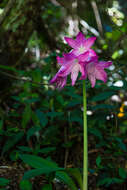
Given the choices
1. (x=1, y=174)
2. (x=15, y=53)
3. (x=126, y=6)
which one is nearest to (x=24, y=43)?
(x=15, y=53)

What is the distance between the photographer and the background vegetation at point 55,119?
1.18 metres

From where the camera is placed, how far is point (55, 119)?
1.93 meters

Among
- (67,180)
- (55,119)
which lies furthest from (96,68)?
(55,119)

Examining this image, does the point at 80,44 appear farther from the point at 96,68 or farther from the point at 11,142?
the point at 11,142

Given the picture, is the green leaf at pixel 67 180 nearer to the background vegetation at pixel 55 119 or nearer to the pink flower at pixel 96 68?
the background vegetation at pixel 55 119

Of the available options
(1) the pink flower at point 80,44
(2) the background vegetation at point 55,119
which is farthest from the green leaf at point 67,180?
(1) the pink flower at point 80,44

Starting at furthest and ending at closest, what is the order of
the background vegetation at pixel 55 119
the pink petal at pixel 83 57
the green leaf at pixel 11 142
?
the green leaf at pixel 11 142 < the background vegetation at pixel 55 119 < the pink petal at pixel 83 57

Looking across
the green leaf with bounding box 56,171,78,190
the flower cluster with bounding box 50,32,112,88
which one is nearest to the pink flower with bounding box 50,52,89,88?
the flower cluster with bounding box 50,32,112,88

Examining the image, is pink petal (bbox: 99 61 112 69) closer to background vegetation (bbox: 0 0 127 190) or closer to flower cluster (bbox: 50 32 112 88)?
flower cluster (bbox: 50 32 112 88)

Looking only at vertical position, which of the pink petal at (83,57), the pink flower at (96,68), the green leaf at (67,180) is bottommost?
the green leaf at (67,180)

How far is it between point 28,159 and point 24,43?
1.72 meters

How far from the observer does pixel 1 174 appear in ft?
3.84

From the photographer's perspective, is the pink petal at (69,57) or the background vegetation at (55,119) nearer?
the pink petal at (69,57)

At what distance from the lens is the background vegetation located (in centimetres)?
118
